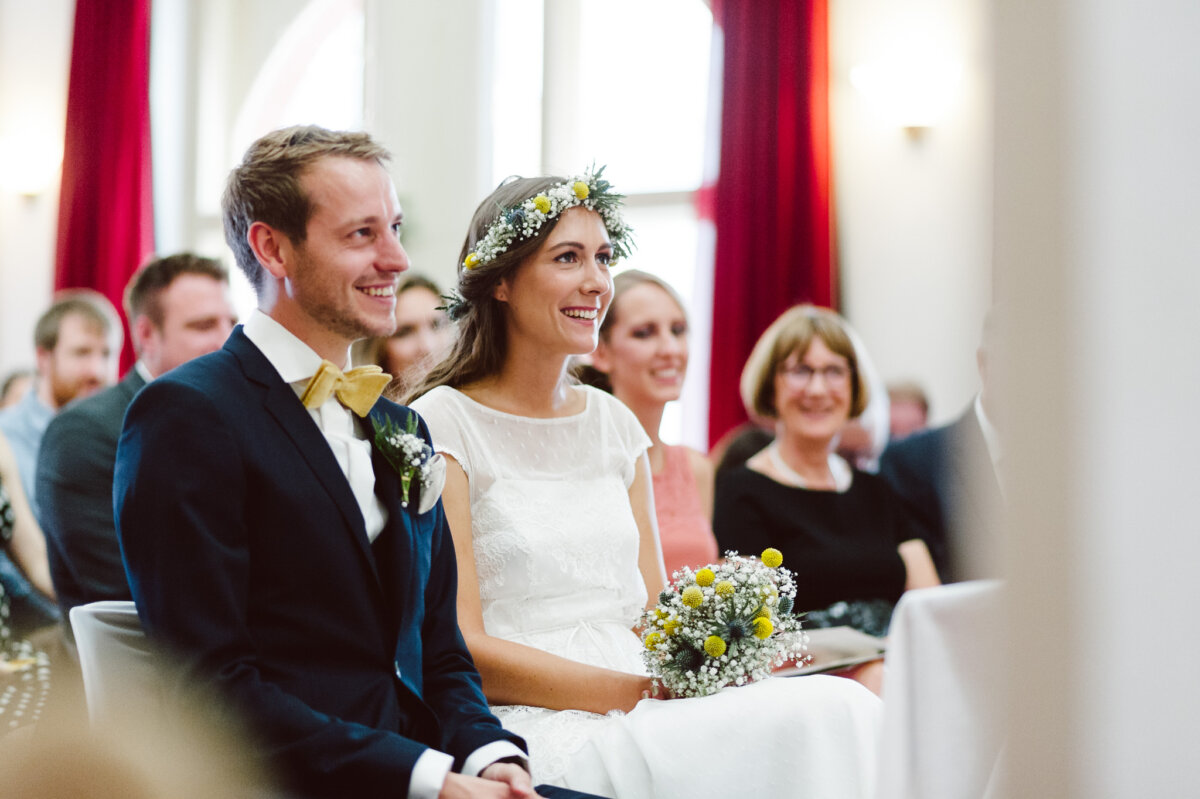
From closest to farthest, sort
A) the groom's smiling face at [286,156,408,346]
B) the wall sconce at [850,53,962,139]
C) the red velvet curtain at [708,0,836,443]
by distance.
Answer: the groom's smiling face at [286,156,408,346]
the wall sconce at [850,53,962,139]
the red velvet curtain at [708,0,836,443]

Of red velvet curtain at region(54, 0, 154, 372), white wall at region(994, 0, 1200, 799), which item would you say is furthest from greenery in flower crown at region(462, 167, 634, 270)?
red velvet curtain at region(54, 0, 154, 372)

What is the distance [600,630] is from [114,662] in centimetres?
102

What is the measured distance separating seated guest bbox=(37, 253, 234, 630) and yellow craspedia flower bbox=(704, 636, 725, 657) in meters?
1.64

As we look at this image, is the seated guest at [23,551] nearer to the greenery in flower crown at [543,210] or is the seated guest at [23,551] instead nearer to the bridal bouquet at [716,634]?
the greenery in flower crown at [543,210]

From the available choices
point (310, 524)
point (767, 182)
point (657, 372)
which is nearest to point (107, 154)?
point (767, 182)

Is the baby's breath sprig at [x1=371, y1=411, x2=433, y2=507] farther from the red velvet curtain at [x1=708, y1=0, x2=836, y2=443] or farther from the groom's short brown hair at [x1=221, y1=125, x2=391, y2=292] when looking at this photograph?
the red velvet curtain at [x1=708, y1=0, x2=836, y2=443]

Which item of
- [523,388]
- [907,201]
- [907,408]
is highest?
[907,201]

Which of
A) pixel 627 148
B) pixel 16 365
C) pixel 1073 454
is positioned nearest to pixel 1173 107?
pixel 1073 454

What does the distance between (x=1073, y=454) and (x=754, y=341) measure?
18.7 feet

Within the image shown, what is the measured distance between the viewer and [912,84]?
6.11 meters

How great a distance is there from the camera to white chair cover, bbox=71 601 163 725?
1.70 meters

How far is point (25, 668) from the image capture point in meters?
2.94

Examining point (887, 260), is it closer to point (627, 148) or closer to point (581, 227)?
point (627, 148)

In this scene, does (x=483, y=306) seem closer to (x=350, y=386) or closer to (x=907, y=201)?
(x=350, y=386)
